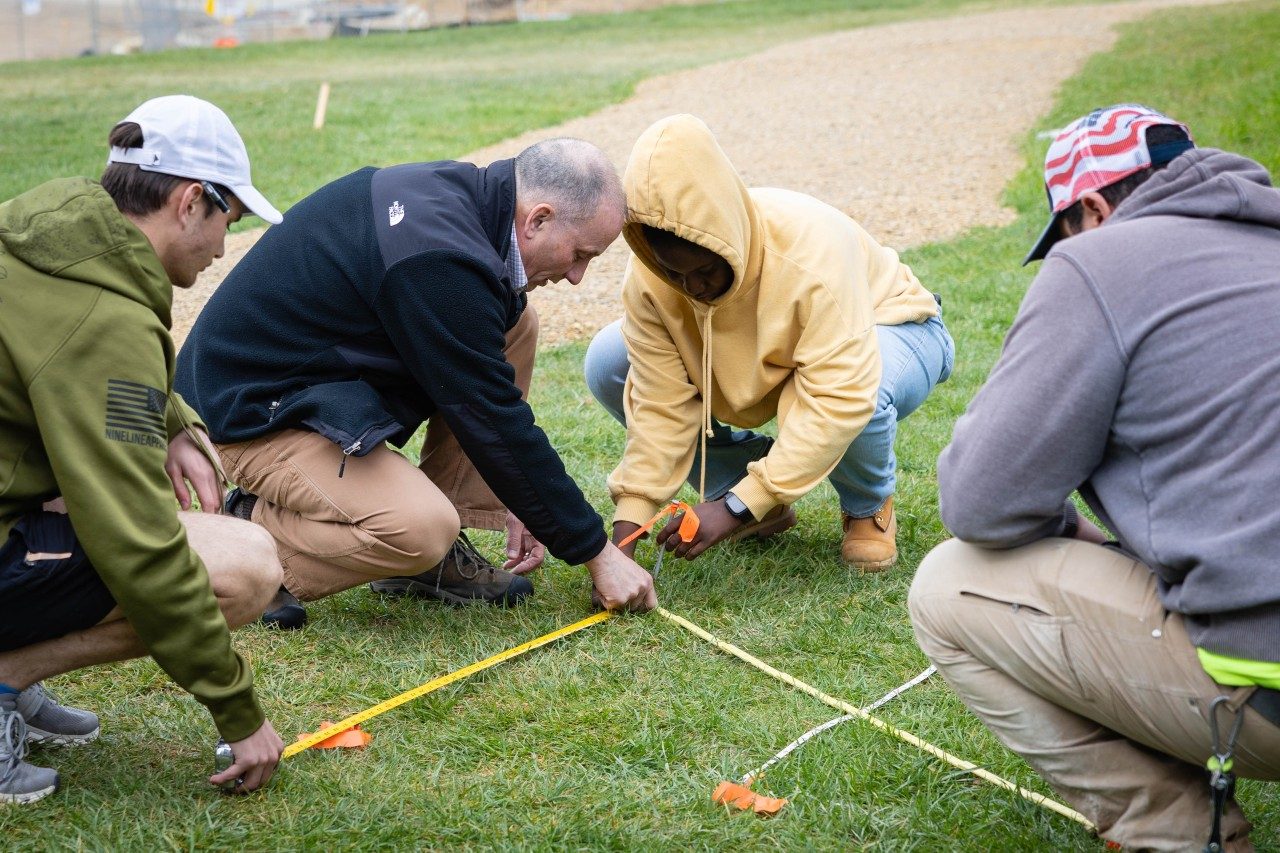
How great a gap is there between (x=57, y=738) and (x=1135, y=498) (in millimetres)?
2497

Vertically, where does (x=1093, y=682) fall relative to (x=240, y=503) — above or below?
above

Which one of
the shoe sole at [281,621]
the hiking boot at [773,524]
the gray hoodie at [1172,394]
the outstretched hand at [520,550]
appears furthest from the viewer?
the hiking boot at [773,524]

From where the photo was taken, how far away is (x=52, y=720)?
10.1 ft

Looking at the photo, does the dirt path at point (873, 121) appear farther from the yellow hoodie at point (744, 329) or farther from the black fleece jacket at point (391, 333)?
the black fleece jacket at point (391, 333)

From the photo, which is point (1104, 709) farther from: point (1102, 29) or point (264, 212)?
point (1102, 29)

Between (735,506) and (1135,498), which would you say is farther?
(735,506)

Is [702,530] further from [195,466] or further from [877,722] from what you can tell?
[195,466]

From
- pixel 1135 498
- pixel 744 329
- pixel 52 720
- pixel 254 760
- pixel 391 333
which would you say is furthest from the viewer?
pixel 744 329

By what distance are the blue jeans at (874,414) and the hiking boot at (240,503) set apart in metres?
1.23

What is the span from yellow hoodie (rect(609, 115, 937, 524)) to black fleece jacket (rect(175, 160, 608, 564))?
474 mm

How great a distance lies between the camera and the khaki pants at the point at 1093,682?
2268mm

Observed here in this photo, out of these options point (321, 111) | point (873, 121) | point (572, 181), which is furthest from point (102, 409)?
point (321, 111)

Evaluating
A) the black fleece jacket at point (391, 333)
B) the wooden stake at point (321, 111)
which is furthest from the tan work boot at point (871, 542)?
the wooden stake at point (321, 111)

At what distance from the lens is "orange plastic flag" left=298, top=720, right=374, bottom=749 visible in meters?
3.15
